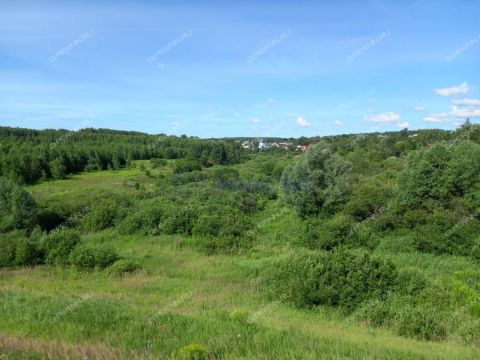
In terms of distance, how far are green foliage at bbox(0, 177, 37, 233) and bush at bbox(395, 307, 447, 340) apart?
28067 millimetres

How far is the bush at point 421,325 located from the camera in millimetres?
9141

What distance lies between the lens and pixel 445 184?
27.6 metres

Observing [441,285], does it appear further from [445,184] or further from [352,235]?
[445,184]

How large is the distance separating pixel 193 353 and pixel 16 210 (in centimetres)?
2915

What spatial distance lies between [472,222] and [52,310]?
2254 cm

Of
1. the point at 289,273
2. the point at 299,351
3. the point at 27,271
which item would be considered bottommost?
the point at 27,271

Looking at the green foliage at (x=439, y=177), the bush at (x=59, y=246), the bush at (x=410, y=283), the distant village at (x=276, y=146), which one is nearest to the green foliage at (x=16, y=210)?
the bush at (x=59, y=246)

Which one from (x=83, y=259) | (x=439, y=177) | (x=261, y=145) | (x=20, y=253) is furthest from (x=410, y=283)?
(x=261, y=145)

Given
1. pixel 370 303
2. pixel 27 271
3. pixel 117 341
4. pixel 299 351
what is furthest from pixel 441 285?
pixel 27 271

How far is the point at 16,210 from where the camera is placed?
30.4 meters

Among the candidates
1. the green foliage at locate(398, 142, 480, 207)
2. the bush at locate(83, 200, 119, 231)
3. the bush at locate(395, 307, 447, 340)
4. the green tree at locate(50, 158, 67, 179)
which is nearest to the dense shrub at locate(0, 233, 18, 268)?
the bush at locate(83, 200, 119, 231)

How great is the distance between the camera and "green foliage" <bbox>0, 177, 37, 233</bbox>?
30266 millimetres

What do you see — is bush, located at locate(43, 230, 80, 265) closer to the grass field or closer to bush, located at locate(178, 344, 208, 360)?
the grass field

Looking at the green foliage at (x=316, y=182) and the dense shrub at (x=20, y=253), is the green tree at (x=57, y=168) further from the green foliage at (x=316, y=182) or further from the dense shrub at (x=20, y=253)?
the dense shrub at (x=20, y=253)
